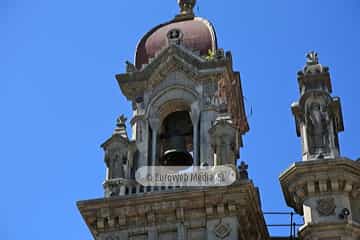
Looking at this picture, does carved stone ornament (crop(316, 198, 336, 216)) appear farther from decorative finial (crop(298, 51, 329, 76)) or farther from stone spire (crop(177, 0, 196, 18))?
stone spire (crop(177, 0, 196, 18))

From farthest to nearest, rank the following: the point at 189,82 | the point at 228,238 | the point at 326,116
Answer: the point at 189,82 → the point at 326,116 → the point at 228,238

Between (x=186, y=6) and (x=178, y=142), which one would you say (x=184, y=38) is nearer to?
(x=186, y=6)

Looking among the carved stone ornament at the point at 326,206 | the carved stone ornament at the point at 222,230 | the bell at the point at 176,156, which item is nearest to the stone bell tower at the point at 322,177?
the carved stone ornament at the point at 326,206

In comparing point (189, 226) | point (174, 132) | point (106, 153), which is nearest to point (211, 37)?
point (174, 132)

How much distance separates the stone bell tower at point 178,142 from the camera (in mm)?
27703

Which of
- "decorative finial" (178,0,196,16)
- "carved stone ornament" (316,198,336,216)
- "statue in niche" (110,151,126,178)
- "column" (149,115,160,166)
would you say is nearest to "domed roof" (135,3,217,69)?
"decorative finial" (178,0,196,16)

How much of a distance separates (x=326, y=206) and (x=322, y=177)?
2.65ft

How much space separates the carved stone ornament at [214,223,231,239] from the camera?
89.5 ft

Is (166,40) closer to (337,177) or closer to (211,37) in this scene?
(211,37)

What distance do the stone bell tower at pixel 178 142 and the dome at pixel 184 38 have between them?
33 mm

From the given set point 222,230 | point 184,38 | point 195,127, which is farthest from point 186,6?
point 222,230

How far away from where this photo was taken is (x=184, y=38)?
1309 inches

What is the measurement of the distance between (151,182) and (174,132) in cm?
340

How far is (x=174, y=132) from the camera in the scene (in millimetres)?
31969
